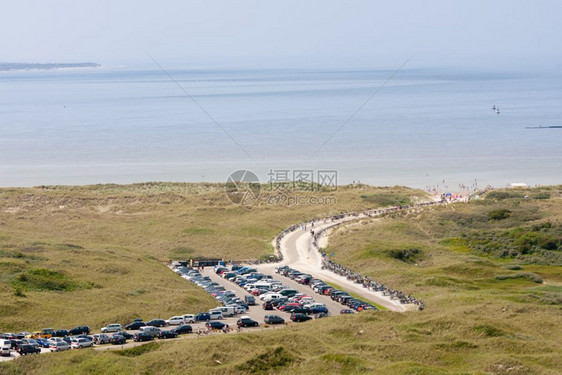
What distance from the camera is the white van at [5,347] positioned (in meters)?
31.1

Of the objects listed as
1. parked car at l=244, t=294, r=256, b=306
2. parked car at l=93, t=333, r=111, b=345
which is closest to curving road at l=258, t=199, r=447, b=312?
parked car at l=244, t=294, r=256, b=306

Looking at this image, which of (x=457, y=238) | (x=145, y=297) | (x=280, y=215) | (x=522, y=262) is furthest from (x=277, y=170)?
(x=145, y=297)

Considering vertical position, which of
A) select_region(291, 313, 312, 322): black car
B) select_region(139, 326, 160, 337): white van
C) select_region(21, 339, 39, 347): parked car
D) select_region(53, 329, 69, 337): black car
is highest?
select_region(21, 339, 39, 347): parked car

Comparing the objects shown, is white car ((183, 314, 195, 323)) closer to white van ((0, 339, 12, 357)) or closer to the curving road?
white van ((0, 339, 12, 357))

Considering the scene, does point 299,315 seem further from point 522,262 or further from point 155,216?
point 155,216

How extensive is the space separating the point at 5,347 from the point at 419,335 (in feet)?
60.0

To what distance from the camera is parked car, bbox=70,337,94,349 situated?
32562 mm

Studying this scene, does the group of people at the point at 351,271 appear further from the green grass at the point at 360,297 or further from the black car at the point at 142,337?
the black car at the point at 142,337

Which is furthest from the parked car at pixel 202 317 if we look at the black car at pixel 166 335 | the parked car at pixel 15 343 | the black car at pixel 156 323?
the parked car at pixel 15 343

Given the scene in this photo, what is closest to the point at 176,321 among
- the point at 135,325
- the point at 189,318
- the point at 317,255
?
the point at 189,318

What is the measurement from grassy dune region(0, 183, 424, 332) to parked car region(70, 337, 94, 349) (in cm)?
429

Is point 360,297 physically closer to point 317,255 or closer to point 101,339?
point 317,255

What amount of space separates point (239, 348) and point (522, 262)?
3093 centimetres

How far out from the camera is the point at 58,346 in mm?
32031
